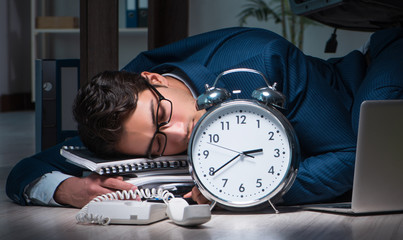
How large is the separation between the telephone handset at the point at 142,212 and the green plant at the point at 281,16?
4192 millimetres

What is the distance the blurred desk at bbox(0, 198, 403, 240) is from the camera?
1113 mm

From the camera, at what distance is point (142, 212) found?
3.90 ft

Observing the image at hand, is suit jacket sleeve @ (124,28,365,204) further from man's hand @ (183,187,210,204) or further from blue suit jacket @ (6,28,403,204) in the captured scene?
man's hand @ (183,187,210,204)

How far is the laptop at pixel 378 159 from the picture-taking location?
1207mm

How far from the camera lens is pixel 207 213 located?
1.17 metres

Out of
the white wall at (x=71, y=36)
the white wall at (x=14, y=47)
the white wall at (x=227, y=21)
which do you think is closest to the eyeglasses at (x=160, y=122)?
the white wall at (x=71, y=36)

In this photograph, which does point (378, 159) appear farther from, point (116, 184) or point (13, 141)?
point (13, 141)

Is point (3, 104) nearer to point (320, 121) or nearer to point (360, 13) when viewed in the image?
point (360, 13)

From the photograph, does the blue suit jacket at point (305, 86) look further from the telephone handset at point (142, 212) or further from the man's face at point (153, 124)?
the telephone handset at point (142, 212)

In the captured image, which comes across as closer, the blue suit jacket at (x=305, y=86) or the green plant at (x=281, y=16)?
the blue suit jacket at (x=305, y=86)

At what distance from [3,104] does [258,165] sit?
5.65 m

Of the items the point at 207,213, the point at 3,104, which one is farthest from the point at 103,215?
the point at 3,104

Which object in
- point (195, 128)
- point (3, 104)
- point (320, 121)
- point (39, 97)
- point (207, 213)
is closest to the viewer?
point (207, 213)

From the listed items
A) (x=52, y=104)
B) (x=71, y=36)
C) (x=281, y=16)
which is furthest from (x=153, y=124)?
(x=71, y=36)
